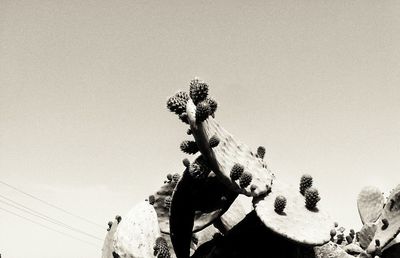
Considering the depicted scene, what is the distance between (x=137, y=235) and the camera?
12.9ft

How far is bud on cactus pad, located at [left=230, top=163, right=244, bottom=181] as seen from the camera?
11.2ft

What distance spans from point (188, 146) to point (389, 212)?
267 cm

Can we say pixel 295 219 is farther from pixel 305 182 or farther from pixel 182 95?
pixel 182 95

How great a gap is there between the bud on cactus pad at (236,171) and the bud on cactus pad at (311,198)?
629 millimetres

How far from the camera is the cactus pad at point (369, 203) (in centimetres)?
600

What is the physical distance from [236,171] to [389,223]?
2414mm

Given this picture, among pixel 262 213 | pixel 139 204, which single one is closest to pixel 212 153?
pixel 262 213

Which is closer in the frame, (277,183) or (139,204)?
(277,183)

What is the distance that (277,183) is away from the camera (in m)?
3.92

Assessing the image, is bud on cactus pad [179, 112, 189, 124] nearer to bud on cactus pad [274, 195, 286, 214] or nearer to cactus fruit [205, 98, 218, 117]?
cactus fruit [205, 98, 218, 117]

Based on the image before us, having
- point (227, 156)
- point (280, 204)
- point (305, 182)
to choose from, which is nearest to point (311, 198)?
point (305, 182)

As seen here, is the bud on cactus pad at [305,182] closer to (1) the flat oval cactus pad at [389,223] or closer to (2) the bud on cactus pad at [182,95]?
(2) the bud on cactus pad at [182,95]

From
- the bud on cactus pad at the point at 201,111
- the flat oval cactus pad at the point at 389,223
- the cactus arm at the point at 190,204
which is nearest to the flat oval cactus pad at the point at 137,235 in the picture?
the cactus arm at the point at 190,204

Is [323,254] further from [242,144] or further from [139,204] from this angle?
[139,204]
